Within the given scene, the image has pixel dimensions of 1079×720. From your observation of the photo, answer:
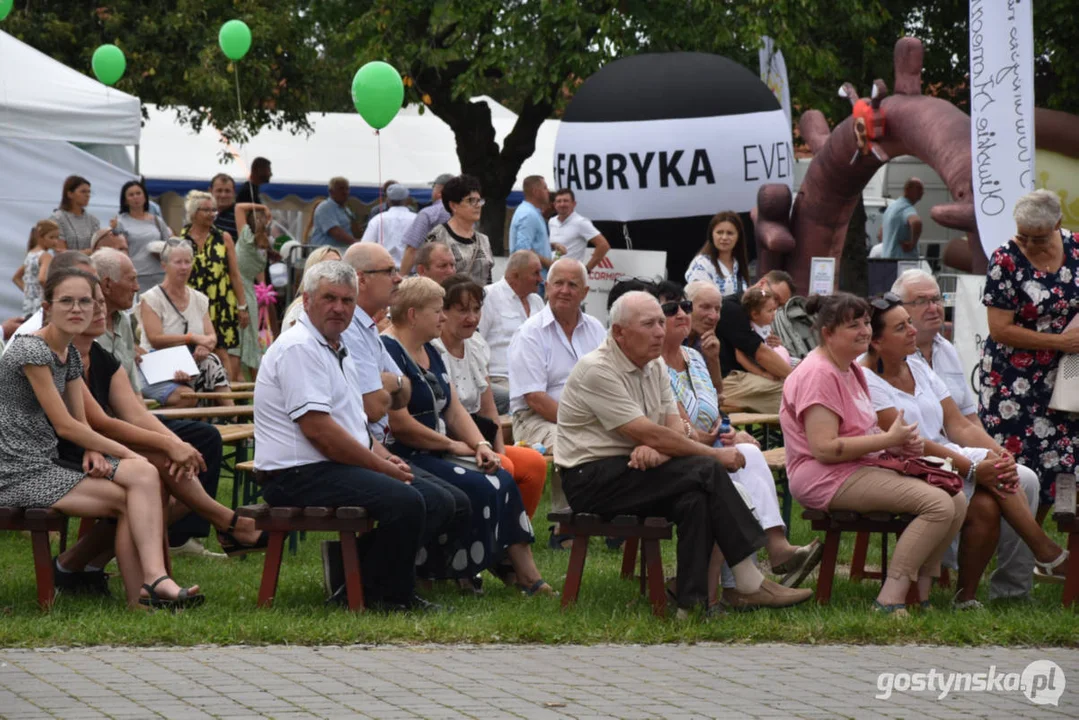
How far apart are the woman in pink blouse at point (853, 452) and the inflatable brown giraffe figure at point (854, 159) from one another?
7035mm

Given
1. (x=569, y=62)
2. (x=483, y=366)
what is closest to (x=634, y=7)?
(x=569, y=62)

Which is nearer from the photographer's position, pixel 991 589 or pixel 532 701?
pixel 532 701

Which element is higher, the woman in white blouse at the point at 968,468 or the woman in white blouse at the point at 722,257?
the woman in white blouse at the point at 722,257

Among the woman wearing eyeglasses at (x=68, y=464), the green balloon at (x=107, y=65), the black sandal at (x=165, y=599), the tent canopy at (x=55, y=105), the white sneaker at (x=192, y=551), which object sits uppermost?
the green balloon at (x=107, y=65)

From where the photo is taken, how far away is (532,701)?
5449 millimetres

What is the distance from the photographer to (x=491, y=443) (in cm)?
851

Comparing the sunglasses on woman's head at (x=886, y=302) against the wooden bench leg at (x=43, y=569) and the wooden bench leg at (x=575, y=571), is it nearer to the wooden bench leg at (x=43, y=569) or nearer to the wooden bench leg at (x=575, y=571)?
the wooden bench leg at (x=575, y=571)

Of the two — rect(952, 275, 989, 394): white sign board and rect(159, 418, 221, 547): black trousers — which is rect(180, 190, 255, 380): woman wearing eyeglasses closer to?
rect(159, 418, 221, 547): black trousers

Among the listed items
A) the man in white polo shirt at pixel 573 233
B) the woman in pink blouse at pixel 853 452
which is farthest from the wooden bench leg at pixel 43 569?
the man in white polo shirt at pixel 573 233

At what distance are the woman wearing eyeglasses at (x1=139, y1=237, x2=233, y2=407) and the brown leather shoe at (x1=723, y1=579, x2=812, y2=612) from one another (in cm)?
432

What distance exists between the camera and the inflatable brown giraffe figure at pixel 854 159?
14.8 meters

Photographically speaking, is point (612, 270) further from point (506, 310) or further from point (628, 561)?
point (628, 561)

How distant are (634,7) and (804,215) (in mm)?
6049

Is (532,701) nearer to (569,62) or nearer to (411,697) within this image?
(411,697)
